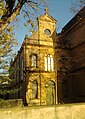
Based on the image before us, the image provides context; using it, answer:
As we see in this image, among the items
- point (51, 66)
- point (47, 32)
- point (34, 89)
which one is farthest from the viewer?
point (47, 32)

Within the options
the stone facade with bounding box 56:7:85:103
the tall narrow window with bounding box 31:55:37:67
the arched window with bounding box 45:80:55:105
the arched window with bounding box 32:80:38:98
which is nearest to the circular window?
the stone facade with bounding box 56:7:85:103

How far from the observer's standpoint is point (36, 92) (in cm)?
2820

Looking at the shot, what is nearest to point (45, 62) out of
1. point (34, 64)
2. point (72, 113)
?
point (34, 64)

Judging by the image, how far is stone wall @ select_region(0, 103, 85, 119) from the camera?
7.36 metres

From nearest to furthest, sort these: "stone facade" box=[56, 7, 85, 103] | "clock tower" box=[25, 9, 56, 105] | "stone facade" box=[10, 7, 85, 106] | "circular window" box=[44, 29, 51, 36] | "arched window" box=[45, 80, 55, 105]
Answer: "clock tower" box=[25, 9, 56, 105] → "stone facade" box=[10, 7, 85, 106] → "arched window" box=[45, 80, 55, 105] → "stone facade" box=[56, 7, 85, 103] → "circular window" box=[44, 29, 51, 36]

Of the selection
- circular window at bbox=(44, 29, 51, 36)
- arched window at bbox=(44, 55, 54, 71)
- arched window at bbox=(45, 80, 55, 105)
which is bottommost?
arched window at bbox=(45, 80, 55, 105)

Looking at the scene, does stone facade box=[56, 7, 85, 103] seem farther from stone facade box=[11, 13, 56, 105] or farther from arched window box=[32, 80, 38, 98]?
arched window box=[32, 80, 38, 98]

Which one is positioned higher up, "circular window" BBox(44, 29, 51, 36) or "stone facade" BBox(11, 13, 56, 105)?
"circular window" BBox(44, 29, 51, 36)

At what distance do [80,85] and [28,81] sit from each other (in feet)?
26.6

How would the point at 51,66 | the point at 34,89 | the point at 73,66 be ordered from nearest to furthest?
the point at 34,89 → the point at 51,66 → the point at 73,66

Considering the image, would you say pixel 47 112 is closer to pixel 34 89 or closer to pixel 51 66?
pixel 34 89

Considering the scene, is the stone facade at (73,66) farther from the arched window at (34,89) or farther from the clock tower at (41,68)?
the arched window at (34,89)

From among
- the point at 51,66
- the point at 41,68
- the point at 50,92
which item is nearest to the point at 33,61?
the point at 41,68

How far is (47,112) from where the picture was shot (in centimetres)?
802
